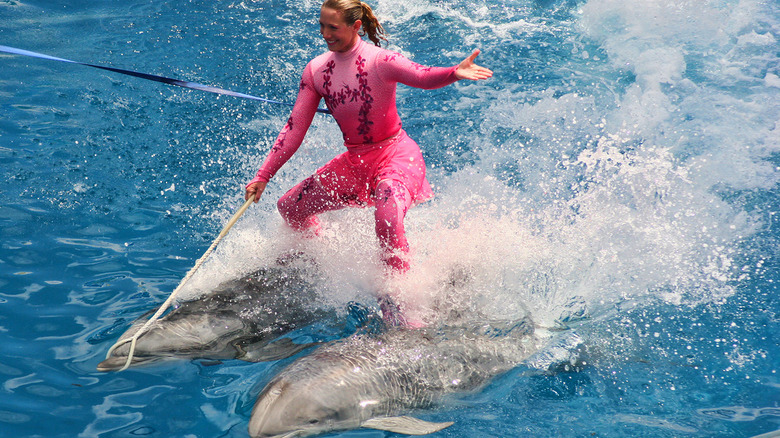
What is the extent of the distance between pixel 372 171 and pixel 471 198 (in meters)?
1.47

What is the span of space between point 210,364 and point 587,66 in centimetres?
594

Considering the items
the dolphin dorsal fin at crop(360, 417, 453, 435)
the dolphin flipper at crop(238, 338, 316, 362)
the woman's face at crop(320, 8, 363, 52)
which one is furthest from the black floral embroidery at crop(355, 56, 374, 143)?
the dolphin dorsal fin at crop(360, 417, 453, 435)

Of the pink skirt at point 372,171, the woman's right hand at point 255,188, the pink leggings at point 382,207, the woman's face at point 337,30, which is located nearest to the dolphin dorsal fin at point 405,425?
the pink leggings at point 382,207

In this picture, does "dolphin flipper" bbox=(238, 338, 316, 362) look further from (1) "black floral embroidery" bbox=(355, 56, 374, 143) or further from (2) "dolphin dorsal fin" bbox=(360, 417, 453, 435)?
(1) "black floral embroidery" bbox=(355, 56, 374, 143)

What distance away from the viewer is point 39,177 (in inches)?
206

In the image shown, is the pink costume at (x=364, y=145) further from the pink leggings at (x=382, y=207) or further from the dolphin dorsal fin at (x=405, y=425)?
the dolphin dorsal fin at (x=405, y=425)

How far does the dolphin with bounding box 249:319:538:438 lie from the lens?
300 centimetres

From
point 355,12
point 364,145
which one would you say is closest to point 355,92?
point 364,145

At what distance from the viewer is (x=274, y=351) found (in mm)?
3688

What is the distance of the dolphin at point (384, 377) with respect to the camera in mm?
3002

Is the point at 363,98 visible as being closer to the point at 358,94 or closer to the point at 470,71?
the point at 358,94

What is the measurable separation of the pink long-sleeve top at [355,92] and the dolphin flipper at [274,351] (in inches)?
42.6

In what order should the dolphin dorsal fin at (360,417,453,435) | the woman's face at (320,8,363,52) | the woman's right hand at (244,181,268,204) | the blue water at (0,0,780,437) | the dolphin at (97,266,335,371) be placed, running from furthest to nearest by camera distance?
1. the woman's right hand at (244,181,268,204)
2. the woman's face at (320,8,363,52)
3. the dolphin at (97,266,335,371)
4. the blue water at (0,0,780,437)
5. the dolphin dorsal fin at (360,417,453,435)

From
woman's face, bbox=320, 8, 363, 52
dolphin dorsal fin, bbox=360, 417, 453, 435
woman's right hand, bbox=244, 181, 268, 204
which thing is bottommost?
dolphin dorsal fin, bbox=360, 417, 453, 435
